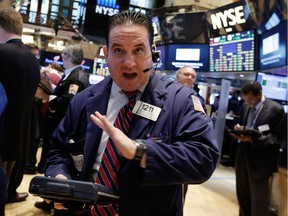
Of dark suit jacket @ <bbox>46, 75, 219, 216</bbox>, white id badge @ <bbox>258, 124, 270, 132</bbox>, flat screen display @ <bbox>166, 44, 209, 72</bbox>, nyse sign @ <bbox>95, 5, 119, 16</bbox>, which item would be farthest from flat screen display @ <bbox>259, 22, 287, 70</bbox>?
nyse sign @ <bbox>95, 5, 119, 16</bbox>

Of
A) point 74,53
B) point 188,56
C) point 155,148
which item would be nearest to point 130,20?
point 155,148

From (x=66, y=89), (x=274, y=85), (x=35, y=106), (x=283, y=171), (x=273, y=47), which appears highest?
(x=273, y=47)

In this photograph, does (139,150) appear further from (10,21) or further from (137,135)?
(10,21)

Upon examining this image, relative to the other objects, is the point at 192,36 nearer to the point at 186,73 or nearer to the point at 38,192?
the point at 186,73

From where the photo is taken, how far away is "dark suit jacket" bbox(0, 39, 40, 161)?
2.50 metres

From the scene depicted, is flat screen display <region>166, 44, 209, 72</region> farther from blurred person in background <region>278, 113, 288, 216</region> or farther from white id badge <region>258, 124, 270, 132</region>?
blurred person in background <region>278, 113, 288, 216</region>

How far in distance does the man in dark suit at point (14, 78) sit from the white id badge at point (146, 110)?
154 cm

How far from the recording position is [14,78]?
101 inches

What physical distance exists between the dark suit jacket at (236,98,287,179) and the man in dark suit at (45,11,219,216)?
2.60m

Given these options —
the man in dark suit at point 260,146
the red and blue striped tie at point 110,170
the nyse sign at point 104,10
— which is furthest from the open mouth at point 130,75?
the nyse sign at point 104,10

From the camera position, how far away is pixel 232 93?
357 inches

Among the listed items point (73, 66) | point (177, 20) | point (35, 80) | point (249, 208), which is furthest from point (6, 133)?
point (177, 20)

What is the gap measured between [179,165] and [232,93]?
830cm

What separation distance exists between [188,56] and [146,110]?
19.4 ft
